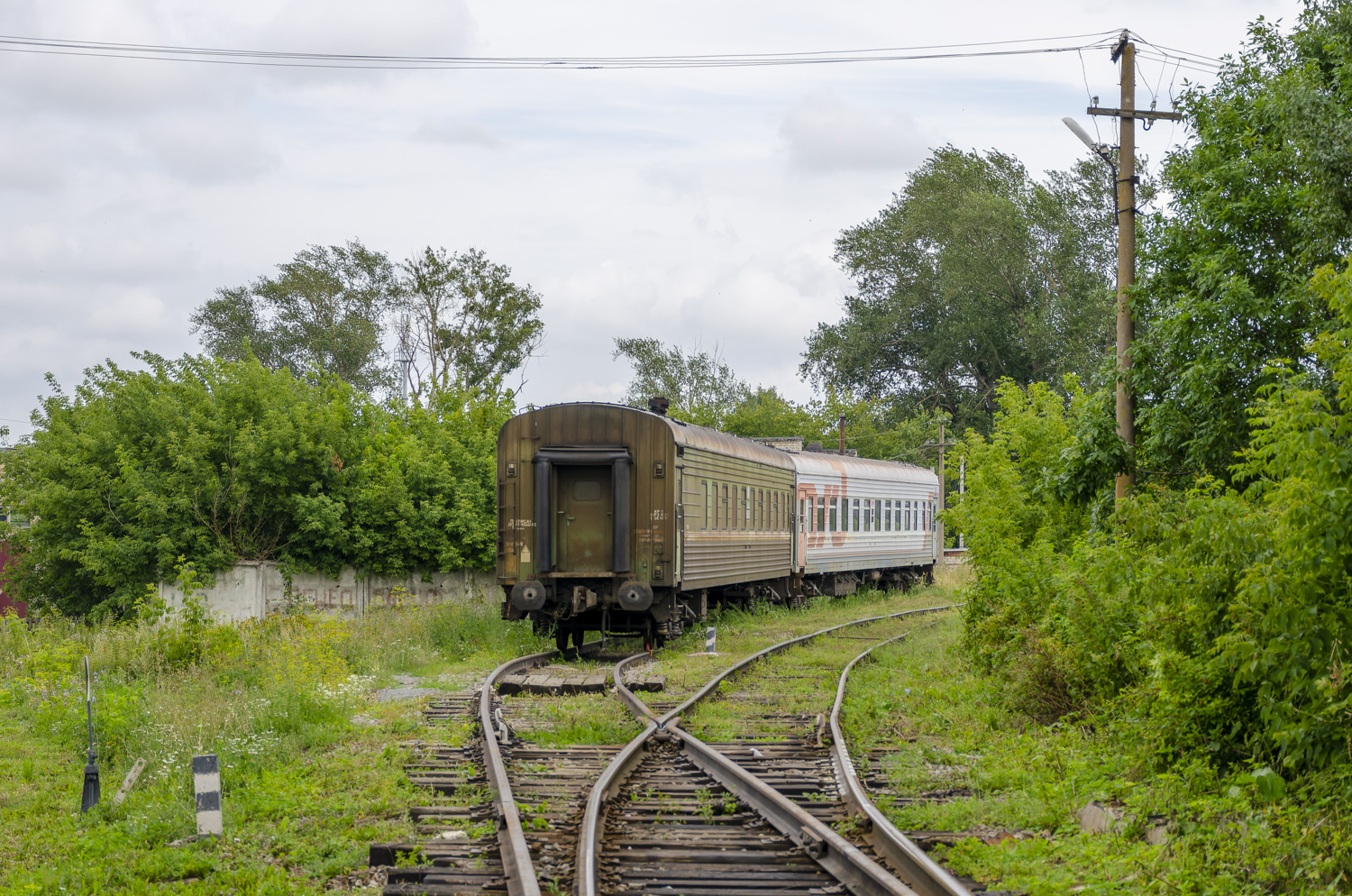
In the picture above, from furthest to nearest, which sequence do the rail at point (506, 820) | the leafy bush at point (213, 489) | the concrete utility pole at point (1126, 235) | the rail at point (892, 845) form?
the leafy bush at point (213, 489) → the concrete utility pole at point (1126, 235) → the rail at point (506, 820) → the rail at point (892, 845)

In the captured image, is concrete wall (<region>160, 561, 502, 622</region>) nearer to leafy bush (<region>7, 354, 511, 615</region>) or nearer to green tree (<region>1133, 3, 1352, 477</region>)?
leafy bush (<region>7, 354, 511, 615</region>)

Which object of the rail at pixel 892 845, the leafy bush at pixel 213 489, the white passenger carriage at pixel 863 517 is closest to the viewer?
the rail at pixel 892 845

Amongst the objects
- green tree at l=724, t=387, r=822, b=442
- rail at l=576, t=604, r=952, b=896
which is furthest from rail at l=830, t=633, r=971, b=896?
green tree at l=724, t=387, r=822, b=442

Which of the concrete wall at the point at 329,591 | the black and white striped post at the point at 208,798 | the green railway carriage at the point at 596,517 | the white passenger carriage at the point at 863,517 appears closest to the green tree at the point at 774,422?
the white passenger carriage at the point at 863,517

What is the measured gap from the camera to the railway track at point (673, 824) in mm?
6086

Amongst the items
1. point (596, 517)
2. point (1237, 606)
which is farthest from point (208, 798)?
point (596, 517)

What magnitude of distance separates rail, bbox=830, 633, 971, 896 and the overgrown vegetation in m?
2.66

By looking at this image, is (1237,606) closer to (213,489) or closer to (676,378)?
(213,489)

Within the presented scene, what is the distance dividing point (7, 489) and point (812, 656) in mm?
17110

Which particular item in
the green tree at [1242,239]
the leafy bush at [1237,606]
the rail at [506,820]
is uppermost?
the green tree at [1242,239]

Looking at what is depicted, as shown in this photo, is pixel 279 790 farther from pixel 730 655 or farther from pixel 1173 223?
pixel 1173 223

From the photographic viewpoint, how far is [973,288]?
4888 centimetres

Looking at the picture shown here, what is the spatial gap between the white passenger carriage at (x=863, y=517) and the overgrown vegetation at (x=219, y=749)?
9461 mm

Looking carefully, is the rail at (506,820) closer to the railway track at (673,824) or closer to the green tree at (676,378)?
the railway track at (673,824)
